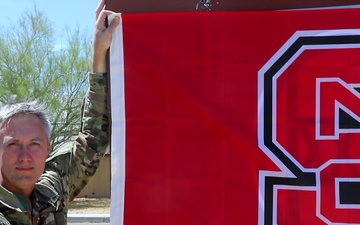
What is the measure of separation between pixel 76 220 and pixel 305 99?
10.00 metres

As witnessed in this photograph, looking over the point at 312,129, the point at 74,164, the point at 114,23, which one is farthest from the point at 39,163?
the point at 312,129

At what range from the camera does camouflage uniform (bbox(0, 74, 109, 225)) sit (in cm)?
218

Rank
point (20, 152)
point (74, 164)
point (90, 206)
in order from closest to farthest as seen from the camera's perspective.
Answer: point (20, 152) → point (74, 164) → point (90, 206)

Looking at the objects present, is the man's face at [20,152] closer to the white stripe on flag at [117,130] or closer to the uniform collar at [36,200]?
the uniform collar at [36,200]

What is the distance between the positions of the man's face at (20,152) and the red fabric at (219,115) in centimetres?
66

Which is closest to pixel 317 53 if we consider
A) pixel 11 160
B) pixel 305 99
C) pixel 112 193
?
pixel 305 99

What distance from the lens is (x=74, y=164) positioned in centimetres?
247

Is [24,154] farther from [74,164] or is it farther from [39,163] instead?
[74,164]

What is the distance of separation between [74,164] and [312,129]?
Answer: 3.41 feet

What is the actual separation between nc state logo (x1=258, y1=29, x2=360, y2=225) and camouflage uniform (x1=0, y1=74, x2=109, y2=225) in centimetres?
71

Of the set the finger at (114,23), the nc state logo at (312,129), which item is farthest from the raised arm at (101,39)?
the nc state logo at (312,129)

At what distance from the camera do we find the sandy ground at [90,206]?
13703 mm

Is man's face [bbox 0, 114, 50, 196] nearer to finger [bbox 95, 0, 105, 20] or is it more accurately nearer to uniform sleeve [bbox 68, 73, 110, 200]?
uniform sleeve [bbox 68, 73, 110, 200]

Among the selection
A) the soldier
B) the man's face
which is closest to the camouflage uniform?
the soldier
